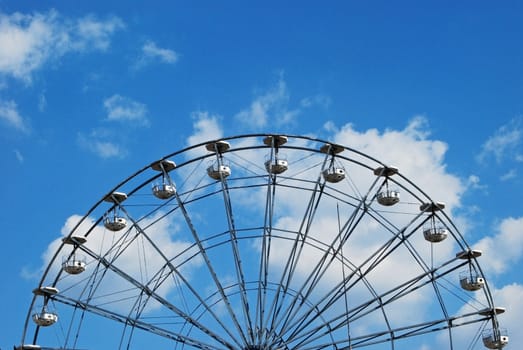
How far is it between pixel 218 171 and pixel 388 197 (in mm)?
6940

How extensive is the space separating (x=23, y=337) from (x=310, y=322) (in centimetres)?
1163

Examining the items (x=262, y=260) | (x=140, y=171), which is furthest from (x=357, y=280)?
(x=140, y=171)

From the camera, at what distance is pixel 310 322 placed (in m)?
37.7

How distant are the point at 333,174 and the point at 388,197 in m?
2.55

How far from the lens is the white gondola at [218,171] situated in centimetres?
3894

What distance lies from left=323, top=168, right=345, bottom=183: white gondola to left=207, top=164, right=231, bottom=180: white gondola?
12.7 ft

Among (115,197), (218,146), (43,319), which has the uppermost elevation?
(218,146)

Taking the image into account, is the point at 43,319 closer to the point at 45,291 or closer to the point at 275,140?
the point at 45,291

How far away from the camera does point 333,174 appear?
39.0 meters

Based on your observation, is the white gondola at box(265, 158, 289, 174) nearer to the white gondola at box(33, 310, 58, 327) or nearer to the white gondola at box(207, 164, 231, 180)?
the white gondola at box(207, 164, 231, 180)

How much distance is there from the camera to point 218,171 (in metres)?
39.0

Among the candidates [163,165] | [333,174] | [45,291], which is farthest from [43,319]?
[333,174]

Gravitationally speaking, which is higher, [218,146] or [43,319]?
[218,146]

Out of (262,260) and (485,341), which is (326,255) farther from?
(485,341)
